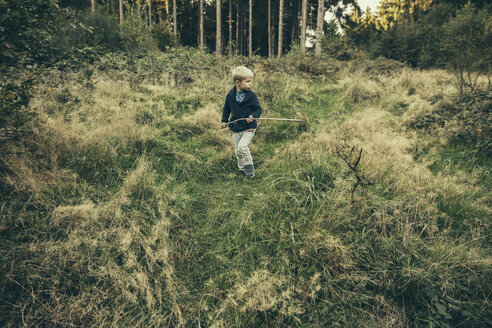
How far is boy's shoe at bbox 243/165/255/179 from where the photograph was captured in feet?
12.3

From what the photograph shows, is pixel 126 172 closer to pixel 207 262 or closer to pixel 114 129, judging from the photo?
pixel 114 129

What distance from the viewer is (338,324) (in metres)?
1.93

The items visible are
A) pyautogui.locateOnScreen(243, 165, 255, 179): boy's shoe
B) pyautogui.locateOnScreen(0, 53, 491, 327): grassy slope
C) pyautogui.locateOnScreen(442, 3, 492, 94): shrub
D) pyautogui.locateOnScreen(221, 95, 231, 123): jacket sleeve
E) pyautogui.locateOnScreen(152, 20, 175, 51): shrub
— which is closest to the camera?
pyautogui.locateOnScreen(0, 53, 491, 327): grassy slope

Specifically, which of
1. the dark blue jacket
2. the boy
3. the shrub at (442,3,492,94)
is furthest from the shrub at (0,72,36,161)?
the shrub at (442,3,492,94)

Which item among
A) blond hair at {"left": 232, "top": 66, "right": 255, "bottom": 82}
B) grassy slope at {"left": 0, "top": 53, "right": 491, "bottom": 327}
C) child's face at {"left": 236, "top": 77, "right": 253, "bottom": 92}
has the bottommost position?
grassy slope at {"left": 0, "top": 53, "right": 491, "bottom": 327}

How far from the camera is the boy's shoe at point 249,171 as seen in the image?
147 inches

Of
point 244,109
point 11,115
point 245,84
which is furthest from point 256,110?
point 11,115

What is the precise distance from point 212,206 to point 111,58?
7724mm

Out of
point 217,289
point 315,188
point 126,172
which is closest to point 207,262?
point 217,289

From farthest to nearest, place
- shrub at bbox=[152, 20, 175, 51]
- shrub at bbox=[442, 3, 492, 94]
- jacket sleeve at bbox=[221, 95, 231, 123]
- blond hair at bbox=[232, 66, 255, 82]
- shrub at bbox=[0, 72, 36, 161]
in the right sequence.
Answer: shrub at bbox=[152, 20, 175, 51] < shrub at bbox=[442, 3, 492, 94] < jacket sleeve at bbox=[221, 95, 231, 123] < blond hair at bbox=[232, 66, 255, 82] < shrub at bbox=[0, 72, 36, 161]

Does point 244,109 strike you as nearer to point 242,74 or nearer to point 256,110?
point 256,110

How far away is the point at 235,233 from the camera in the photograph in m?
2.67

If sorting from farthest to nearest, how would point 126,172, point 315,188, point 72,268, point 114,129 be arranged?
point 114,129
point 126,172
point 315,188
point 72,268

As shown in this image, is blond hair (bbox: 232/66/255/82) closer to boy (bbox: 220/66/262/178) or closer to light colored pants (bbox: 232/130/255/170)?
boy (bbox: 220/66/262/178)
